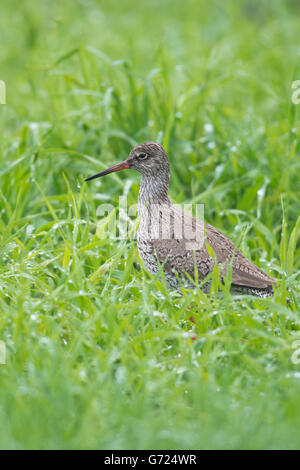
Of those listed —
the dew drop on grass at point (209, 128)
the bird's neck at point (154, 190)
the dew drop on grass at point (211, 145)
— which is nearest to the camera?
the bird's neck at point (154, 190)

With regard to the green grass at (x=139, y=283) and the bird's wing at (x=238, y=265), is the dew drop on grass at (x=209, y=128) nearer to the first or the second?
the green grass at (x=139, y=283)

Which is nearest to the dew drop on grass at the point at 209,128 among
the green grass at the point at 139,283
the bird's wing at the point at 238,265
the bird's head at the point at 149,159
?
the green grass at the point at 139,283

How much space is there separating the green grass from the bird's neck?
342mm

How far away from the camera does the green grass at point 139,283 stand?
3287mm

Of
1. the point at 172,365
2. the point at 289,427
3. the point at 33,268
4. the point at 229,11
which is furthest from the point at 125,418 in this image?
the point at 229,11

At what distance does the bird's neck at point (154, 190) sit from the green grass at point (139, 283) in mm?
342

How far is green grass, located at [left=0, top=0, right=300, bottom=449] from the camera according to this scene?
10.8 ft

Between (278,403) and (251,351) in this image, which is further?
(251,351)

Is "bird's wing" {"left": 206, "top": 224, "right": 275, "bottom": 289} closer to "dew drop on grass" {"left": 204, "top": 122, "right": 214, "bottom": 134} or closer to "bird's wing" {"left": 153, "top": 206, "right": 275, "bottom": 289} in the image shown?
"bird's wing" {"left": 153, "top": 206, "right": 275, "bottom": 289}

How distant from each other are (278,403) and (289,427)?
10.1 inches

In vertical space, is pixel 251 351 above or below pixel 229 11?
below

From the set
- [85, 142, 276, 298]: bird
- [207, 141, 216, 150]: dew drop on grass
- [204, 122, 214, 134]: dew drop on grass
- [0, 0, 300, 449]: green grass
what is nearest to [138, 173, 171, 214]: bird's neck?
[85, 142, 276, 298]: bird
